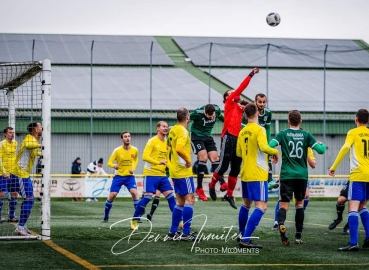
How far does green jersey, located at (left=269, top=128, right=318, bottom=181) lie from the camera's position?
1309 cm

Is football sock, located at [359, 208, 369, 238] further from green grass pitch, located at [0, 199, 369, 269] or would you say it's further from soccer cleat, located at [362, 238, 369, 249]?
green grass pitch, located at [0, 199, 369, 269]

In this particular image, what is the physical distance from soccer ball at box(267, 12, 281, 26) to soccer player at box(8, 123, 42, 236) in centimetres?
791

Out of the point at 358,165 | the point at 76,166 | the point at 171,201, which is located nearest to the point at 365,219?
the point at 358,165

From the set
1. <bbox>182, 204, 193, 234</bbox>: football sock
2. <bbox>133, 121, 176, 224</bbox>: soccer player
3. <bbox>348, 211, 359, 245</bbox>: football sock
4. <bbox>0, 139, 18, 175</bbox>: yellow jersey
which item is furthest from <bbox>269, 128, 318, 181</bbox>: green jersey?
<bbox>0, 139, 18, 175</bbox>: yellow jersey

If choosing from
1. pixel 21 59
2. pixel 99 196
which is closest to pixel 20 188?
pixel 99 196

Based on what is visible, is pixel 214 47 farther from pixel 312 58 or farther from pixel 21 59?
pixel 21 59

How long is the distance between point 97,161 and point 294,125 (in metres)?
23.5

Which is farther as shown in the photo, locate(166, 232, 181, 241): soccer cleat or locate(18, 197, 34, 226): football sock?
locate(18, 197, 34, 226): football sock

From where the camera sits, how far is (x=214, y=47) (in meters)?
47.0

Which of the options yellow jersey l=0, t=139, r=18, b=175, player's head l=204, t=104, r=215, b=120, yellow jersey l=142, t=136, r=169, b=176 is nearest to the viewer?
player's head l=204, t=104, r=215, b=120

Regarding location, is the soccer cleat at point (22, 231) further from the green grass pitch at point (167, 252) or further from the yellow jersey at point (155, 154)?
the yellow jersey at point (155, 154)

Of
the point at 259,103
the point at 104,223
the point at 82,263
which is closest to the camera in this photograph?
Answer: the point at 82,263

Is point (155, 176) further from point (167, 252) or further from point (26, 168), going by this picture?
point (167, 252)

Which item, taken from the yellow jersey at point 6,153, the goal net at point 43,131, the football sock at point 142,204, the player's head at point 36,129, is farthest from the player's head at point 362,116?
the yellow jersey at point 6,153
